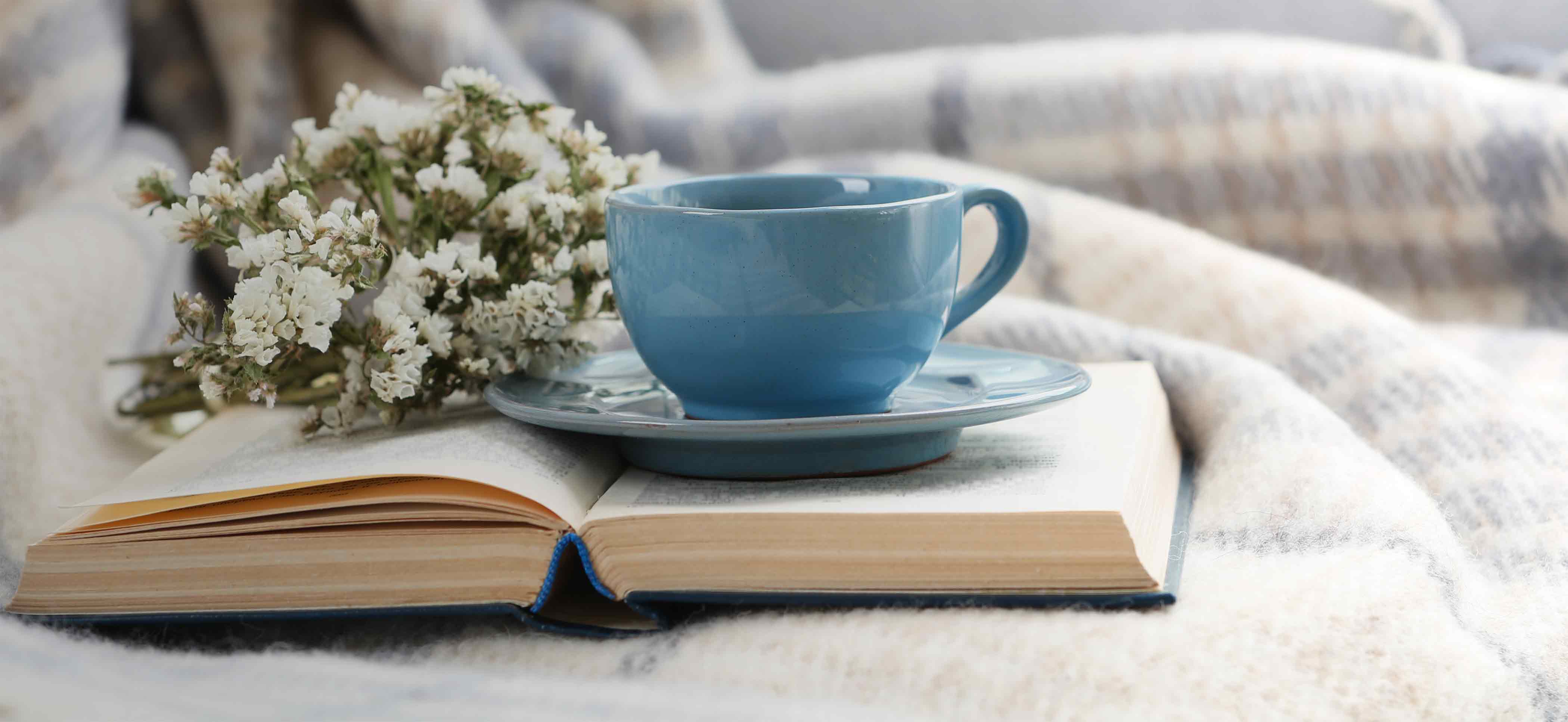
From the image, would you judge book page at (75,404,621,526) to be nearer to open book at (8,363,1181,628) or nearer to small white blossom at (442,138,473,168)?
open book at (8,363,1181,628)

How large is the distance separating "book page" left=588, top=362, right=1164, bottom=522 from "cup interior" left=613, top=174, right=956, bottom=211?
0.11 metres

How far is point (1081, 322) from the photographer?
0.72 m

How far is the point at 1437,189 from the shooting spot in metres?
0.91

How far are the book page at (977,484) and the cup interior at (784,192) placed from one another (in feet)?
0.37

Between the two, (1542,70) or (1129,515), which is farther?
(1542,70)

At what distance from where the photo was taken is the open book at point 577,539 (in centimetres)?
43

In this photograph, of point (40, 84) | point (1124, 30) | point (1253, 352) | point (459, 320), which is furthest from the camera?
point (1124, 30)

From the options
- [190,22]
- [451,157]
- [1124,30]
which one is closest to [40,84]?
[190,22]

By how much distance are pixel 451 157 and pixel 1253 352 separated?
46 cm

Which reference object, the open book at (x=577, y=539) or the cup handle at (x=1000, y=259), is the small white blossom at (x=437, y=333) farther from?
the cup handle at (x=1000, y=259)

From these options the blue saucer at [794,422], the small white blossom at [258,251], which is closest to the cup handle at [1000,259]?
the blue saucer at [794,422]

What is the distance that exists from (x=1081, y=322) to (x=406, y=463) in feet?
1.31

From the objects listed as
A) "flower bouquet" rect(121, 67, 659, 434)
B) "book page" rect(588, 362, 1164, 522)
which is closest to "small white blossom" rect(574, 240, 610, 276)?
"flower bouquet" rect(121, 67, 659, 434)

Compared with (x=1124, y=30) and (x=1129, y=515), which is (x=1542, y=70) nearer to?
(x=1124, y=30)
